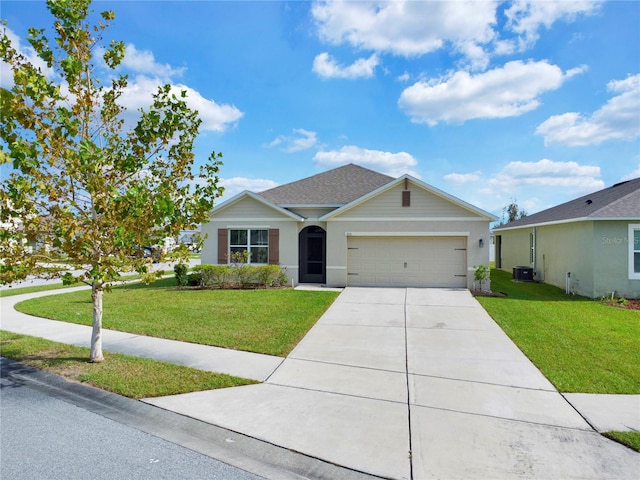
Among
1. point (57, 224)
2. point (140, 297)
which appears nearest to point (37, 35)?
point (57, 224)

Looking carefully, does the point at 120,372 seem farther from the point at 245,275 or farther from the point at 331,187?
the point at 331,187

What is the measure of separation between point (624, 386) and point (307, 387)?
4473 mm

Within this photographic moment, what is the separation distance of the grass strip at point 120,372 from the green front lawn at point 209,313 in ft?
4.54

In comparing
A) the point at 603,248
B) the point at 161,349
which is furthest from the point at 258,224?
the point at 603,248

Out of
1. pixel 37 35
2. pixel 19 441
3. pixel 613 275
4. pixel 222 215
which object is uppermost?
pixel 37 35

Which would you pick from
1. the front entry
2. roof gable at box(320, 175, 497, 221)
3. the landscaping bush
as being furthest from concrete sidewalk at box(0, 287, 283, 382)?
roof gable at box(320, 175, 497, 221)

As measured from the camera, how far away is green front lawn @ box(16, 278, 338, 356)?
7812 mm

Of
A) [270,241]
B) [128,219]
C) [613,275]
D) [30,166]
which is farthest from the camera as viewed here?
[270,241]

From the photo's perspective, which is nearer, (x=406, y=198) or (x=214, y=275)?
(x=406, y=198)

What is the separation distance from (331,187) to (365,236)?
411 centimetres

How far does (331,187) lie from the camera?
1852 centimetres

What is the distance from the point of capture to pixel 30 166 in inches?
203

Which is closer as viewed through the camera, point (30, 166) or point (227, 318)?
point (30, 166)

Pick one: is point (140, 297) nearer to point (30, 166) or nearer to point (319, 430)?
point (30, 166)
